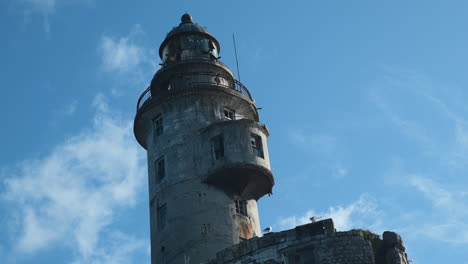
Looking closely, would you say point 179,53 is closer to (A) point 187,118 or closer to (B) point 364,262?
(A) point 187,118

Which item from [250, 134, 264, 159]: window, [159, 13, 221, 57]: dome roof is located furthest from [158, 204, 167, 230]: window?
[159, 13, 221, 57]: dome roof

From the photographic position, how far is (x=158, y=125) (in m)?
51.2

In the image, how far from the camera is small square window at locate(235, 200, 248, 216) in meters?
46.8

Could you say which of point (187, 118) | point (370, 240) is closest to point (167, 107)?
point (187, 118)

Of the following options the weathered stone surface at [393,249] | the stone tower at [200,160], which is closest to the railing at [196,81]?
the stone tower at [200,160]

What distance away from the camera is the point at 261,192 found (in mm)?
47938

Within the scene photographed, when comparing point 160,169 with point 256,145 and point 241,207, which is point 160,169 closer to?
point 241,207

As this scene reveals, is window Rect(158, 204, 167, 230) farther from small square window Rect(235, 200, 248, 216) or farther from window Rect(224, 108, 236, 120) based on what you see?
window Rect(224, 108, 236, 120)

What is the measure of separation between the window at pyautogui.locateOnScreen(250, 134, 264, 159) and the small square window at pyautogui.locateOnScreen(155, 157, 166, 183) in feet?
21.3

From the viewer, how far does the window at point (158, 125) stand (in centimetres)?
5069

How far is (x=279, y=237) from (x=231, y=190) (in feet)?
30.4

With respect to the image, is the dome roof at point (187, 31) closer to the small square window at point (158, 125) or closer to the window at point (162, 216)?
the small square window at point (158, 125)

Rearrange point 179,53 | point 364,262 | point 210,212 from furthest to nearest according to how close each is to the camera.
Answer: point 179,53, point 210,212, point 364,262

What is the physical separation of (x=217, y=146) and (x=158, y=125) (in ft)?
19.9
